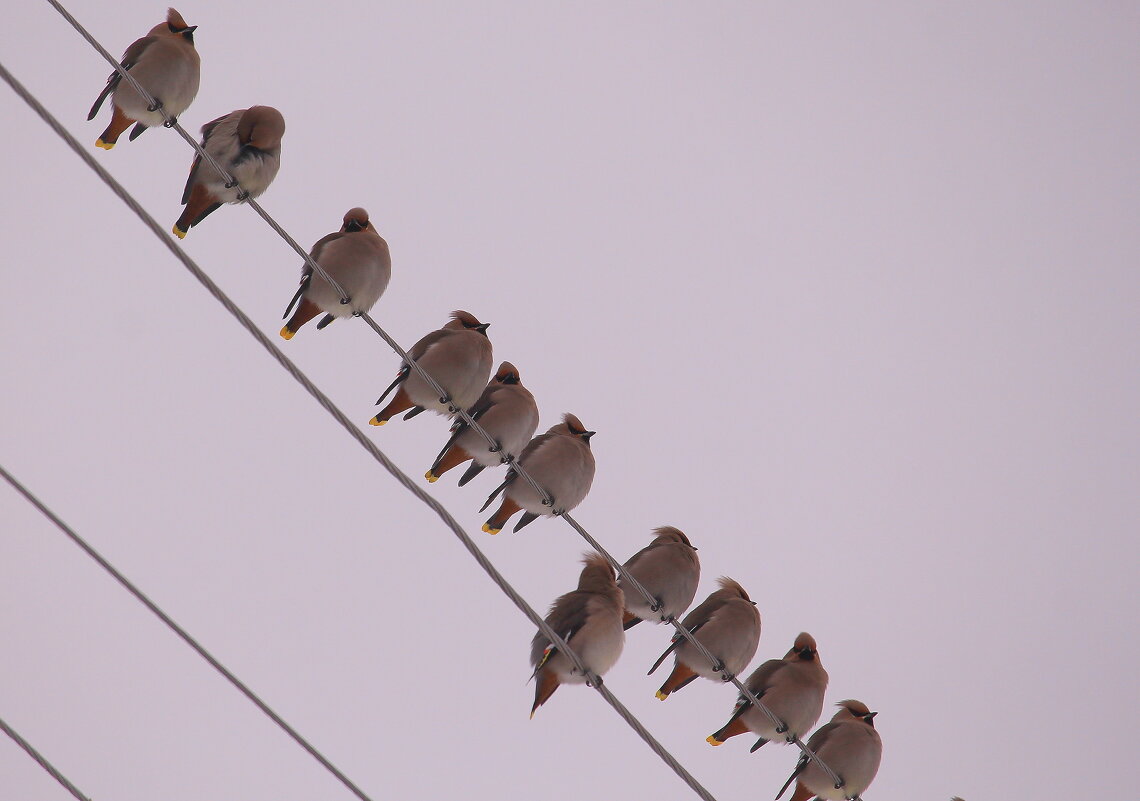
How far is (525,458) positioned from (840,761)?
185 cm

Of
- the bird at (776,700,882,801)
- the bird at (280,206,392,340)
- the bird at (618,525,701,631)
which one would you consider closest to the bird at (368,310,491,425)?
the bird at (280,206,392,340)

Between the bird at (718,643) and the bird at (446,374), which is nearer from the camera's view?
the bird at (446,374)

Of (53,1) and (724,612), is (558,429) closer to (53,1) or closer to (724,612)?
(724,612)

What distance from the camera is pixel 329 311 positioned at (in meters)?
5.63

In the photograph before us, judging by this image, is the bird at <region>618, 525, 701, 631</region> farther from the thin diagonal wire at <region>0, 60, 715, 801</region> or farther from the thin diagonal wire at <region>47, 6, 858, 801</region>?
the thin diagonal wire at <region>0, 60, 715, 801</region>

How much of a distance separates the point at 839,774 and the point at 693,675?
0.75m

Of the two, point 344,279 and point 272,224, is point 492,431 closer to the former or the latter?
point 344,279

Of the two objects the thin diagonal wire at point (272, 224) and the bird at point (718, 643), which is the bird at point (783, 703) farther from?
the thin diagonal wire at point (272, 224)

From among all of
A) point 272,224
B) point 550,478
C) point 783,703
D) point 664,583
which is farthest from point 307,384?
point 783,703

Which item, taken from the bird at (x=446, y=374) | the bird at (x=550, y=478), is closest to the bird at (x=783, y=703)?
the bird at (x=550, y=478)

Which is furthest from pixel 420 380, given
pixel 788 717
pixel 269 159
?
pixel 788 717

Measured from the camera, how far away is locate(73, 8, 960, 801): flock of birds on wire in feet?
18.3

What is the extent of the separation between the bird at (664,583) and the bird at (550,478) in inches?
17.2

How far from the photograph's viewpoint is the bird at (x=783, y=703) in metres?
5.94
